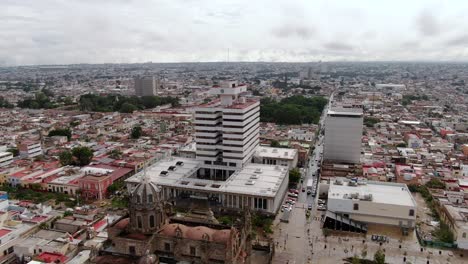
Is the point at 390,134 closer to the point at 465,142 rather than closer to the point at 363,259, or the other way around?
the point at 465,142

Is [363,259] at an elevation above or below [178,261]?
below

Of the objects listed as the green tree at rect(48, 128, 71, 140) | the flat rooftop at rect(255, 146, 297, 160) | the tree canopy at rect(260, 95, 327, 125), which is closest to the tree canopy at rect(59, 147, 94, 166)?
the green tree at rect(48, 128, 71, 140)

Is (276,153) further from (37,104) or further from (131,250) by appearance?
(37,104)

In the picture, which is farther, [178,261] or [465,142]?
[465,142]

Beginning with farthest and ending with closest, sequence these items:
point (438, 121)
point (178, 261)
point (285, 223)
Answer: point (438, 121), point (285, 223), point (178, 261)

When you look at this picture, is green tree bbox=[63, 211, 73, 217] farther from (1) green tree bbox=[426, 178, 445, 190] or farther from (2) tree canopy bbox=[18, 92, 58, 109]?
(2) tree canopy bbox=[18, 92, 58, 109]

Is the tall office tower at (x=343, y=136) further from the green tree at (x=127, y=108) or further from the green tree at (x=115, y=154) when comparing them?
the green tree at (x=127, y=108)

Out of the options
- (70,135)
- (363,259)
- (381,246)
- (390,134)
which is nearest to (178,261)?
(363,259)
